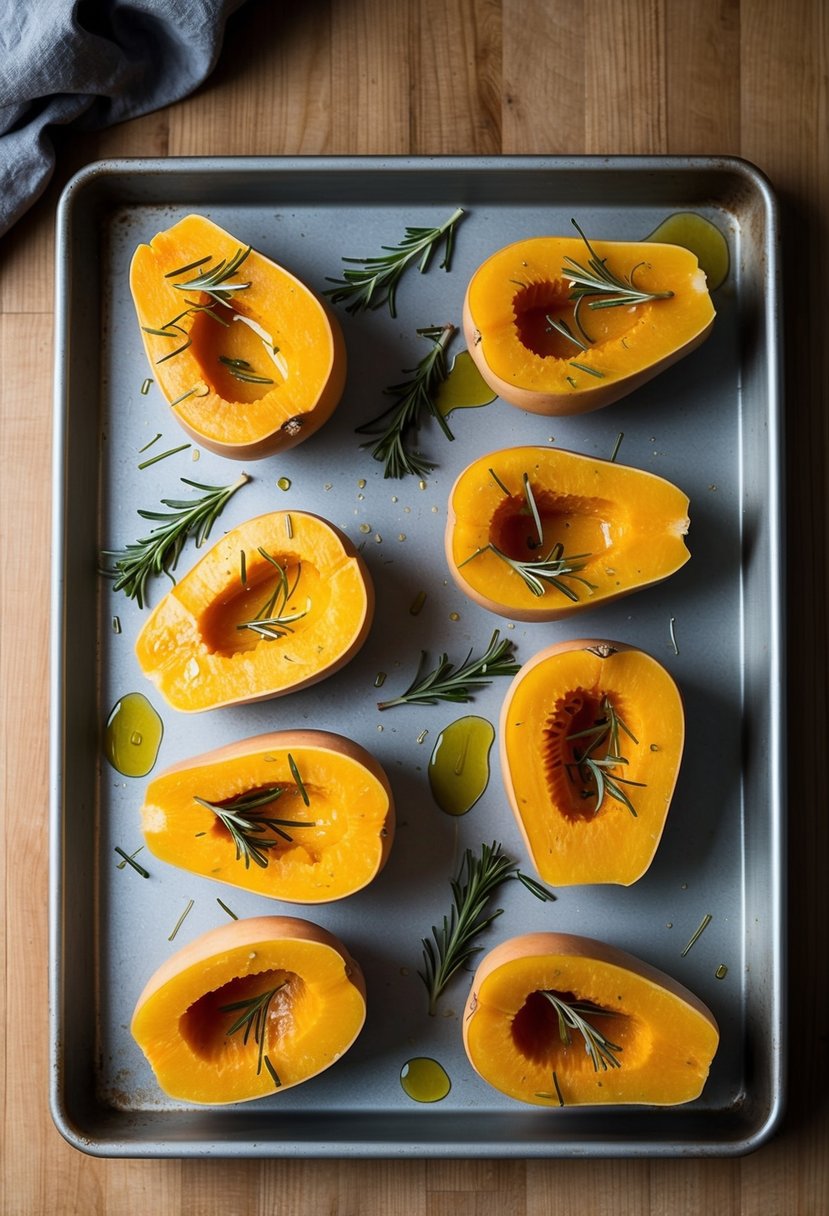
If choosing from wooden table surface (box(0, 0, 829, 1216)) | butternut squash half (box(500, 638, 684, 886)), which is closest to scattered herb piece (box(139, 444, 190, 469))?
wooden table surface (box(0, 0, 829, 1216))

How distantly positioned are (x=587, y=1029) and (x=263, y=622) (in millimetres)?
491

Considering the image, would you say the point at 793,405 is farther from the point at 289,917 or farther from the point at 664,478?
the point at 289,917

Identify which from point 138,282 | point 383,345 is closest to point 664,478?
point 383,345

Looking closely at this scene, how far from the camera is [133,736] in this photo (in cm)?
107

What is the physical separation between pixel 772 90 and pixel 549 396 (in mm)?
435

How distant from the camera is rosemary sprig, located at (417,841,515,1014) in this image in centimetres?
105

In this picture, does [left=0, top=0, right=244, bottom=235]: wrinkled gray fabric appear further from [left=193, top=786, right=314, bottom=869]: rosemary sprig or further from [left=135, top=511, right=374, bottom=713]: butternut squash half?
[left=193, top=786, right=314, bottom=869]: rosemary sprig

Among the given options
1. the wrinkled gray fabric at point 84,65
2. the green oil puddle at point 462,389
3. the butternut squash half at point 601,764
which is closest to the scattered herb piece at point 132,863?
the butternut squash half at point 601,764

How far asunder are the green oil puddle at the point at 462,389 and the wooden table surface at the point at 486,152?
23 cm

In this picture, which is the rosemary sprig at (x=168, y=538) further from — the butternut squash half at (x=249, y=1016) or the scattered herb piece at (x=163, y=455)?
the butternut squash half at (x=249, y=1016)

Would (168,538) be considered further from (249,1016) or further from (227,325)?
(249,1016)

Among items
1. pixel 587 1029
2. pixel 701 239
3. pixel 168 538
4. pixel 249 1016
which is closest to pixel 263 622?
pixel 168 538

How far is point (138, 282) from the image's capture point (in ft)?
3.28

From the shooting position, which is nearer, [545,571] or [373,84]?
[545,571]
